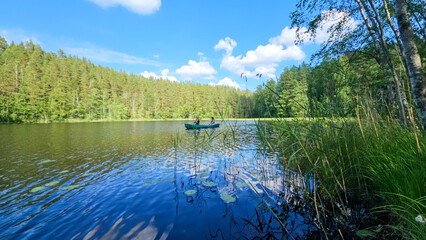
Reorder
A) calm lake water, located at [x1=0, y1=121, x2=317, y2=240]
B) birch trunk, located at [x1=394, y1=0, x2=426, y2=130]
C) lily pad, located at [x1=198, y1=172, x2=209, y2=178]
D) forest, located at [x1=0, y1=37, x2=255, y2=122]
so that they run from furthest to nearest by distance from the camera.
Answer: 1. forest, located at [x1=0, y1=37, x2=255, y2=122]
2. lily pad, located at [x1=198, y1=172, x2=209, y2=178]
3. calm lake water, located at [x1=0, y1=121, x2=317, y2=240]
4. birch trunk, located at [x1=394, y1=0, x2=426, y2=130]

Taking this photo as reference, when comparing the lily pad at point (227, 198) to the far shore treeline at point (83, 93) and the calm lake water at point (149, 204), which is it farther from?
the far shore treeline at point (83, 93)

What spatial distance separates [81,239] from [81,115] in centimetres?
6272

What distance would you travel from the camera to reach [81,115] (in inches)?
2072

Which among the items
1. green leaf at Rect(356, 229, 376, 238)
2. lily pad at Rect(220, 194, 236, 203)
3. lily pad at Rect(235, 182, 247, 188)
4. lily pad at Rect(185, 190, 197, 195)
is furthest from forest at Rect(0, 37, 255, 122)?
green leaf at Rect(356, 229, 376, 238)

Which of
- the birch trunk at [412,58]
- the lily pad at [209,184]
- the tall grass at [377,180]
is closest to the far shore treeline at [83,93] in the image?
the birch trunk at [412,58]

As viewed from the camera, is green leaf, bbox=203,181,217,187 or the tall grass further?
green leaf, bbox=203,181,217,187

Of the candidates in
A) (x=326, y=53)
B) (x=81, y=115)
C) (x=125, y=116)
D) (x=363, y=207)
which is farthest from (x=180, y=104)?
(x=363, y=207)

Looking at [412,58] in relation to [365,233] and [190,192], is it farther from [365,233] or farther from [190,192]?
[190,192]

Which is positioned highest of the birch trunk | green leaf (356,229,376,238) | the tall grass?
the birch trunk

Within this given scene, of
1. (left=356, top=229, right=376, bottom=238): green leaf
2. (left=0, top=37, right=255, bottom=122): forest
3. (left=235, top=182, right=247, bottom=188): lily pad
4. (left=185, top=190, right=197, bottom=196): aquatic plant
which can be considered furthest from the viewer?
(left=0, top=37, right=255, bottom=122): forest

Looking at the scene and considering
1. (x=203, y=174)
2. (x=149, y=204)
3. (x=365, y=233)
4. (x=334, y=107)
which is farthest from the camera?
(x=203, y=174)

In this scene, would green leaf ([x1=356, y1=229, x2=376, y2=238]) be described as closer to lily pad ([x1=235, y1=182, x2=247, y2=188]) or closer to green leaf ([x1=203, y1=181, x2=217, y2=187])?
lily pad ([x1=235, y1=182, x2=247, y2=188])

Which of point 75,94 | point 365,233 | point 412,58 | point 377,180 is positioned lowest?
point 365,233

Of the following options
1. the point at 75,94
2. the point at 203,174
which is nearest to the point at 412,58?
the point at 203,174
